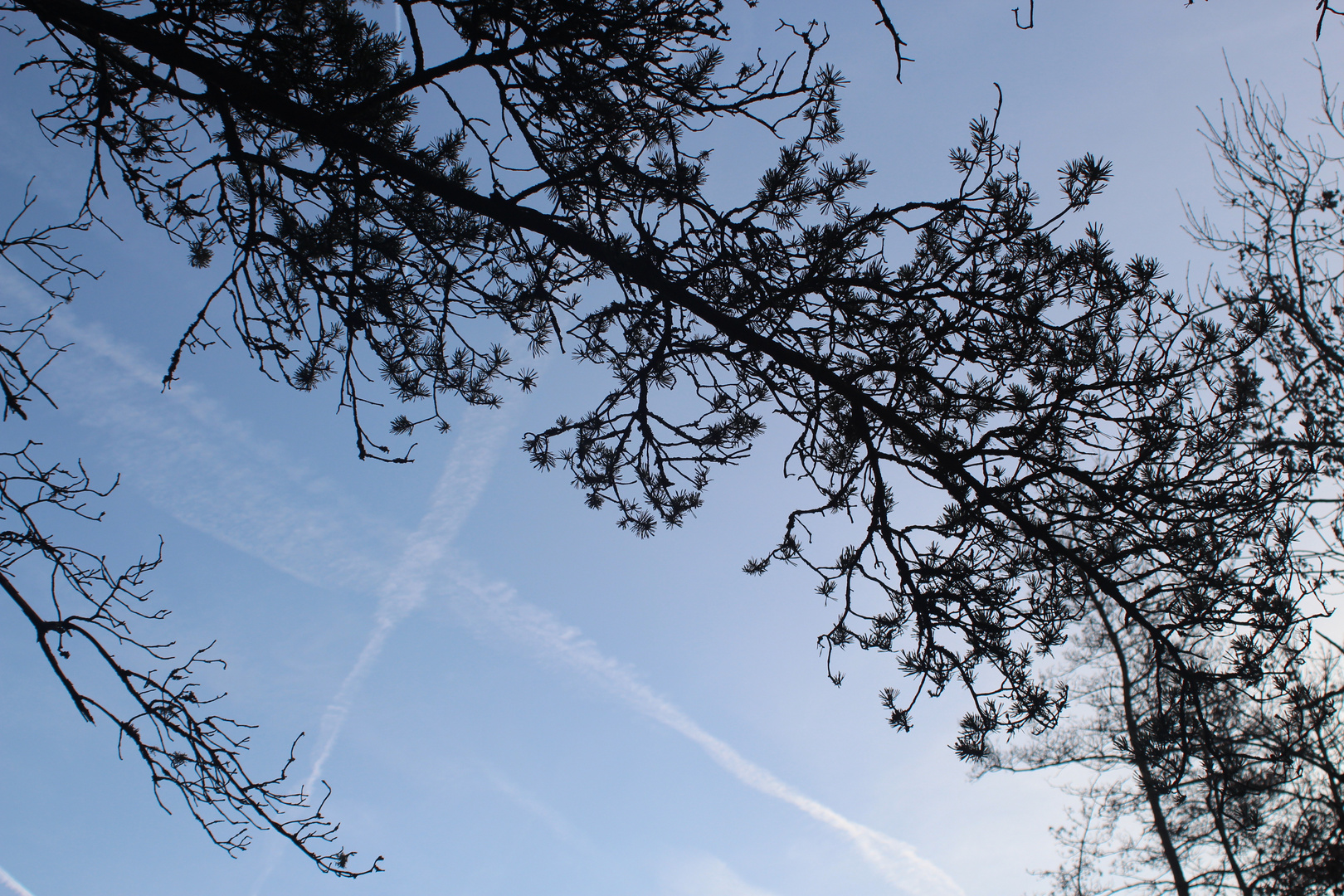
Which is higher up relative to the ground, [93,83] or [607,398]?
[607,398]

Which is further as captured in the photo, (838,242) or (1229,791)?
(838,242)

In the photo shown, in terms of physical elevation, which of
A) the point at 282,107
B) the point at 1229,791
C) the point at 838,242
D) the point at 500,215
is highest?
the point at 838,242

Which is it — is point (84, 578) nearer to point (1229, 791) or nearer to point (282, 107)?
point (282, 107)

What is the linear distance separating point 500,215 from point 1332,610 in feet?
11.8

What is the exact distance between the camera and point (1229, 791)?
249 centimetres

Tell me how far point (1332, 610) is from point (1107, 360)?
1.29m

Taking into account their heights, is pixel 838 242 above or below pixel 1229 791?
above

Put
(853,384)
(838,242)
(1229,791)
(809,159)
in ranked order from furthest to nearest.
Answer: (809,159) → (853,384) → (838,242) → (1229,791)

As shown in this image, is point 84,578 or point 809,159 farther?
point 809,159

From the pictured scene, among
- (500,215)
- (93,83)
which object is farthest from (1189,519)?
(93,83)

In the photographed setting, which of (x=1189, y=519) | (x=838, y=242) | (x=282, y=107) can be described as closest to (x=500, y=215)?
(x=282, y=107)

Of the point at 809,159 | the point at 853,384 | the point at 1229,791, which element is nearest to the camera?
the point at 1229,791

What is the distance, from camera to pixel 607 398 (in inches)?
125

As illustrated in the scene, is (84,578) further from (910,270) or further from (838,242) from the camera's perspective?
(910,270)
